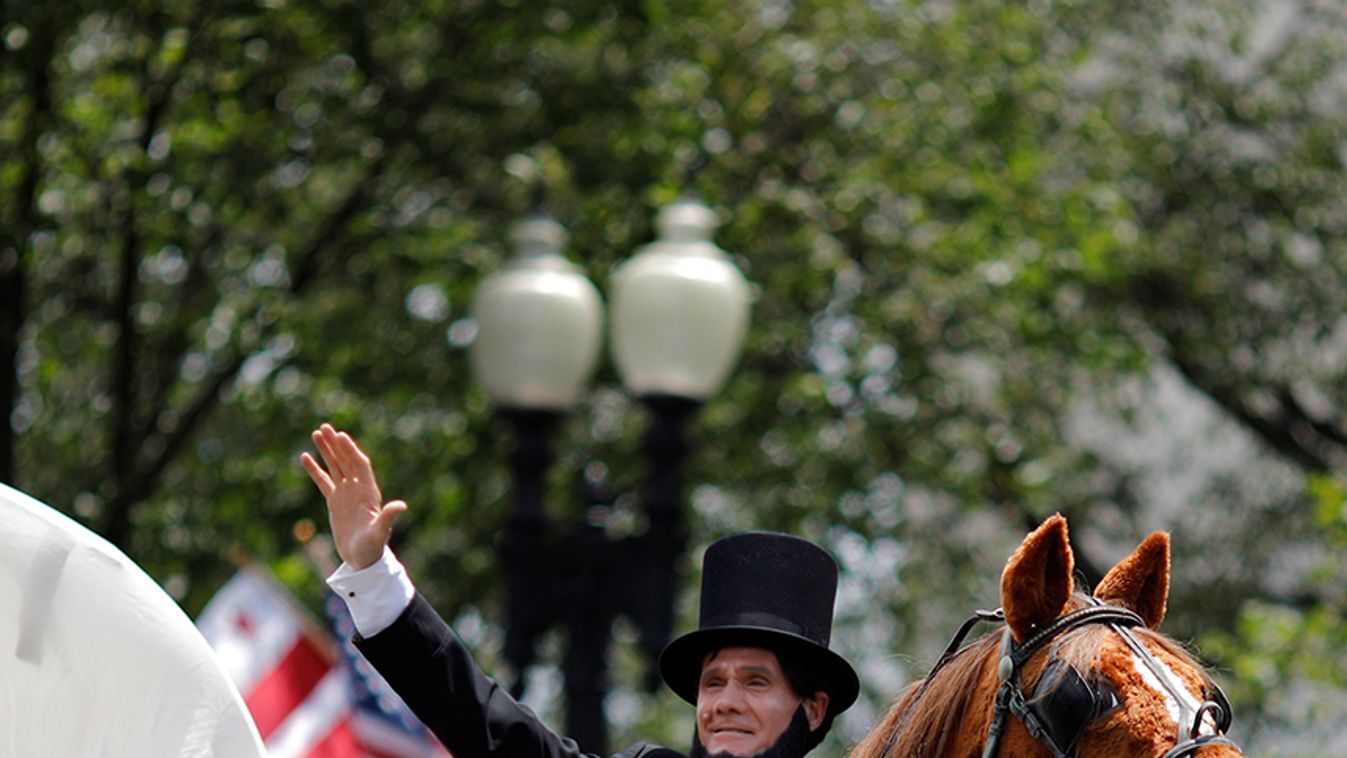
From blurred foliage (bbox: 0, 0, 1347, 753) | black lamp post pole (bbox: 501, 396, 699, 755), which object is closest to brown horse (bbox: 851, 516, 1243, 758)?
black lamp post pole (bbox: 501, 396, 699, 755)

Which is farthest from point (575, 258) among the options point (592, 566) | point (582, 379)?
point (592, 566)

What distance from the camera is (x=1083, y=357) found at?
14.3m

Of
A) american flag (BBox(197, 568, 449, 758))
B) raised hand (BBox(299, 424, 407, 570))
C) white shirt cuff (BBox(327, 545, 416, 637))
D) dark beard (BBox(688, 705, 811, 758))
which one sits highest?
raised hand (BBox(299, 424, 407, 570))

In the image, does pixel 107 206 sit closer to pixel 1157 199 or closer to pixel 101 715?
pixel 1157 199

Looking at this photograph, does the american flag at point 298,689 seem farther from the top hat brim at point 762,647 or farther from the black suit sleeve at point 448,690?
the black suit sleeve at point 448,690

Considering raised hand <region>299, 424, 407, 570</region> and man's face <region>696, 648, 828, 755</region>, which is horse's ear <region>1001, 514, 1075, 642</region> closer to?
man's face <region>696, 648, 828, 755</region>

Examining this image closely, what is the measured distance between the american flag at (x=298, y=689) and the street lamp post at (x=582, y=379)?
1008mm

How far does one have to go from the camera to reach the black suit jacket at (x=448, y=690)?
4934 mm

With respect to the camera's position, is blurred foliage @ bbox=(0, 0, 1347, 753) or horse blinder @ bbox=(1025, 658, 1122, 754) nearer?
horse blinder @ bbox=(1025, 658, 1122, 754)

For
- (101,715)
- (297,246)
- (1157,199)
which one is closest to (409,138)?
(297,246)

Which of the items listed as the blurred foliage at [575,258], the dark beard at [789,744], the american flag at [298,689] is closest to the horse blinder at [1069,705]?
the dark beard at [789,744]

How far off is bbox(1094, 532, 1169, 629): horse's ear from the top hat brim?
904 mm

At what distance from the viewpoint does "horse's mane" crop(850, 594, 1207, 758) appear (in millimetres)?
4195

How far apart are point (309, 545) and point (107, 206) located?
4.19m
